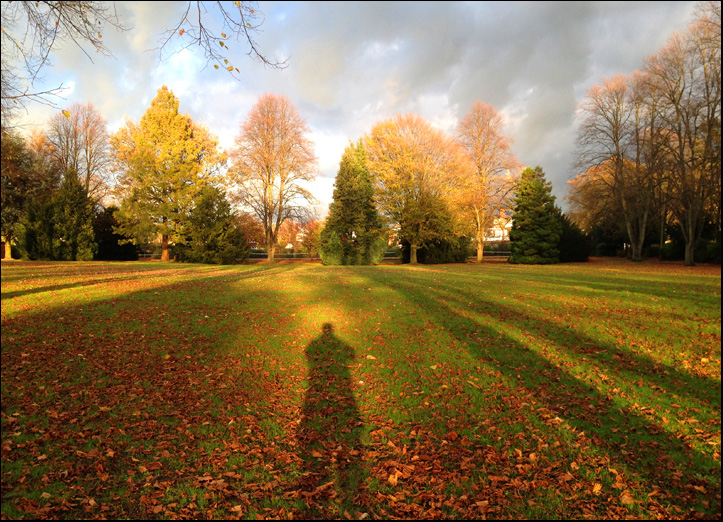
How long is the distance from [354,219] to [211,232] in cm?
1334

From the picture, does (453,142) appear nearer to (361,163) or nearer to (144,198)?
(361,163)

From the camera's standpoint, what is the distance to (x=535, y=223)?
3394 cm

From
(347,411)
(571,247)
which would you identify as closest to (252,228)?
(571,247)

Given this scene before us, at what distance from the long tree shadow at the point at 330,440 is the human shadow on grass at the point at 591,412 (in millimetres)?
2821

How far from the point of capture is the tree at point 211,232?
88.6 ft

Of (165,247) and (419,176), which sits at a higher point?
(419,176)

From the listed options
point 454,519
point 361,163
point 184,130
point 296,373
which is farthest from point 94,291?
point 361,163

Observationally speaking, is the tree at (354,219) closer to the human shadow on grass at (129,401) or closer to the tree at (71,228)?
the tree at (71,228)

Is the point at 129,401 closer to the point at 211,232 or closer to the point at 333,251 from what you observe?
the point at 211,232

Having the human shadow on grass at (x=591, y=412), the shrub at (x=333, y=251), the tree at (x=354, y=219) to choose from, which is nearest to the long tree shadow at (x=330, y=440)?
the human shadow on grass at (x=591, y=412)

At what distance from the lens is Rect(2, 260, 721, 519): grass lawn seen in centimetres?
336

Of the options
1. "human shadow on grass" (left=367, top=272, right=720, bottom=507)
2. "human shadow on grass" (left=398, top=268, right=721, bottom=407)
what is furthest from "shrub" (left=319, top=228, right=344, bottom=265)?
"human shadow on grass" (left=367, top=272, right=720, bottom=507)

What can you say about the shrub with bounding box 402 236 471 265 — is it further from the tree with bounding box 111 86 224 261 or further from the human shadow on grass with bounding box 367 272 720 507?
the human shadow on grass with bounding box 367 272 720 507

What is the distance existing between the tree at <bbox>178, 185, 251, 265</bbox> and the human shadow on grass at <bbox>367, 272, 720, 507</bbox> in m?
22.5
